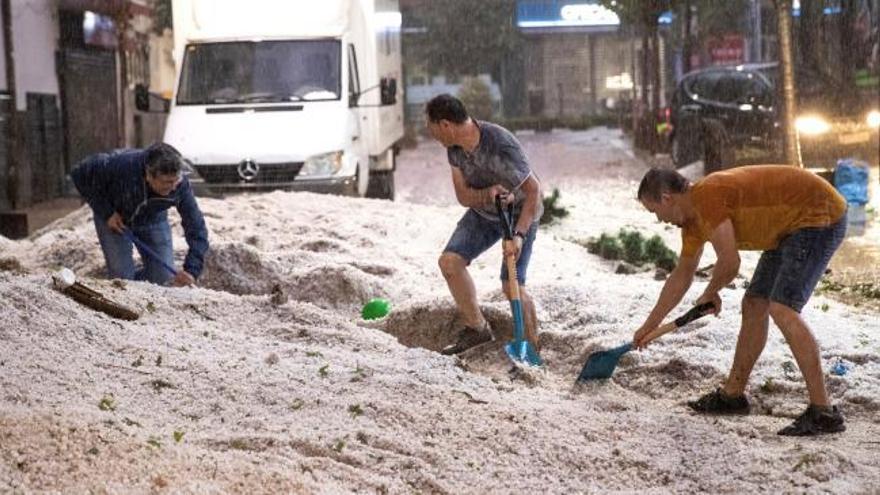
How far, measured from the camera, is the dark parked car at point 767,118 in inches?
843

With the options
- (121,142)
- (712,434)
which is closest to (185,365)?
(712,434)

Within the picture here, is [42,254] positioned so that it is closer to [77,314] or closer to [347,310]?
[347,310]

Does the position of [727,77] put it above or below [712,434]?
above

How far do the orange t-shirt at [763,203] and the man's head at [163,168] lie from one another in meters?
3.48

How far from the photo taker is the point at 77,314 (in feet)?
25.3

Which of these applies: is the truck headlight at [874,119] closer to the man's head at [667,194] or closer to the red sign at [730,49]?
the man's head at [667,194]

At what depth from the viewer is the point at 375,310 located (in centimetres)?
1046

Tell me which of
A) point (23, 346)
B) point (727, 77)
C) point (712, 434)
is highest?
point (727, 77)

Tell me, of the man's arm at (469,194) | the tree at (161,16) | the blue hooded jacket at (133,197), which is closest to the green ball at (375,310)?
the blue hooded jacket at (133,197)

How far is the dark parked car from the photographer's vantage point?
2142cm

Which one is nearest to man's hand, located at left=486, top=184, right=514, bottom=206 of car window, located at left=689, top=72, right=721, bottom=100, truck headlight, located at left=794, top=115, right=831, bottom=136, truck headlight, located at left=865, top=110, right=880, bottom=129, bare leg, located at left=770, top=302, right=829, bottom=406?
bare leg, located at left=770, top=302, right=829, bottom=406

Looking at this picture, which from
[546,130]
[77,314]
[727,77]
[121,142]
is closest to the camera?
[77,314]

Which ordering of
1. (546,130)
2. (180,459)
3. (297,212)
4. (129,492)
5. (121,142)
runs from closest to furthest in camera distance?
(129,492)
(180,459)
(297,212)
(121,142)
(546,130)

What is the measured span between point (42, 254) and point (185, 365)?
5601 millimetres
